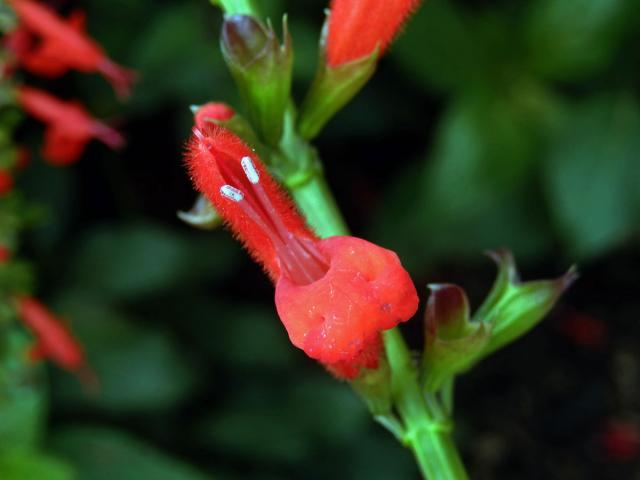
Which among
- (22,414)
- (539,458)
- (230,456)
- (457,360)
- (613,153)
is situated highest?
(457,360)

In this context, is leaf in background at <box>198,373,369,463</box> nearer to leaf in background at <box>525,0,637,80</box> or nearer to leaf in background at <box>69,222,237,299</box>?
leaf in background at <box>69,222,237,299</box>

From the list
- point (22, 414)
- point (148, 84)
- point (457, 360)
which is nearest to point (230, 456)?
Answer: point (22, 414)

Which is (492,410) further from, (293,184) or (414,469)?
(293,184)

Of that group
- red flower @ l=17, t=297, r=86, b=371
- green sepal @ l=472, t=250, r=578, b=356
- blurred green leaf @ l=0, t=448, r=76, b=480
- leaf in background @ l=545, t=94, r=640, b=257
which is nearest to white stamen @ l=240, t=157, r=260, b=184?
green sepal @ l=472, t=250, r=578, b=356

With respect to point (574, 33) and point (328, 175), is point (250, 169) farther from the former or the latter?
point (328, 175)

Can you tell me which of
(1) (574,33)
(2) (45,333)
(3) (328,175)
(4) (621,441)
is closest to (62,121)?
(2) (45,333)

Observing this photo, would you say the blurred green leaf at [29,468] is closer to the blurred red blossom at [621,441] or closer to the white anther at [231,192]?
the white anther at [231,192]

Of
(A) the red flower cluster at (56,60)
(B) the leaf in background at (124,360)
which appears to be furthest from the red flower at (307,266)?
(B) the leaf in background at (124,360)
